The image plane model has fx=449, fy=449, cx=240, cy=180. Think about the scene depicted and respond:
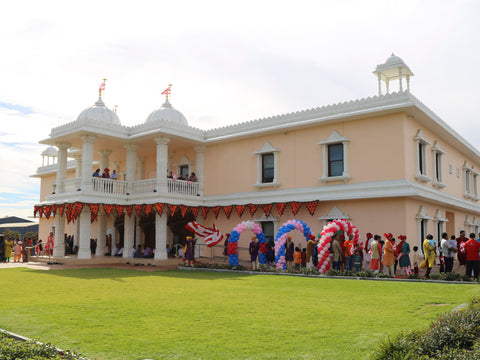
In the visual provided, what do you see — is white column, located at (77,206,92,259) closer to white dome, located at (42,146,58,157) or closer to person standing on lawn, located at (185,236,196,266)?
person standing on lawn, located at (185,236,196,266)

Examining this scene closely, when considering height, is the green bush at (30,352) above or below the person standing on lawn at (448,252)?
below

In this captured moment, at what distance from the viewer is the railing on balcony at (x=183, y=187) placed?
24.6 metres

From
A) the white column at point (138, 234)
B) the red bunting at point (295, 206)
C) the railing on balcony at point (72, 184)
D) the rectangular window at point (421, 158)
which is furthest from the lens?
the white column at point (138, 234)

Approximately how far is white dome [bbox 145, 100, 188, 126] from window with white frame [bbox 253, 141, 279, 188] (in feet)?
17.3

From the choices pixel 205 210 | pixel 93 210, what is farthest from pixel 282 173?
pixel 93 210

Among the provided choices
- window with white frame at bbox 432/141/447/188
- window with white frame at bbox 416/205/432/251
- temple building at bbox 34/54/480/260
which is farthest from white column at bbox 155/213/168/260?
window with white frame at bbox 432/141/447/188

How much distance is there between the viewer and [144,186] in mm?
24906

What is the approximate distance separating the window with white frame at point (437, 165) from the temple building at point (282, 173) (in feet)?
0.19

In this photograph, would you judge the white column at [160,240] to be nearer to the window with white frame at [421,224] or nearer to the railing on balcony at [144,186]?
the railing on balcony at [144,186]

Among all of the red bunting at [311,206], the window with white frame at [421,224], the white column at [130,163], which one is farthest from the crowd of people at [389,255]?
the white column at [130,163]

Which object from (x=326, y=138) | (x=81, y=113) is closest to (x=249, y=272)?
(x=326, y=138)

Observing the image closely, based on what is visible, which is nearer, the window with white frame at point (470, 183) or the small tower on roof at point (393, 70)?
the small tower on roof at point (393, 70)

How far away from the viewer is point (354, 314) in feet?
29.9

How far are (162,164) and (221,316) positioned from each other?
15792 millimetres
